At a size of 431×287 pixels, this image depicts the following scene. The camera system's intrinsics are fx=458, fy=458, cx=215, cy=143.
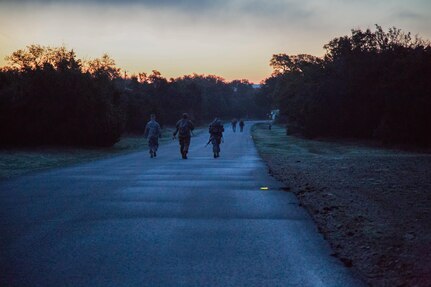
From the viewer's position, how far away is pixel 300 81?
4850cm

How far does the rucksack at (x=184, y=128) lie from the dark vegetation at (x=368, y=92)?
54.8 ft

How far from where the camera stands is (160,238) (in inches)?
250

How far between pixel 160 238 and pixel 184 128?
14855 mm

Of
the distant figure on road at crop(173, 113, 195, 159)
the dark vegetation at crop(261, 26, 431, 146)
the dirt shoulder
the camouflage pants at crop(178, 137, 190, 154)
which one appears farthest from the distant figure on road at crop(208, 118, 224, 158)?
the dark vegetation at crop(261, 26, 431, 146)

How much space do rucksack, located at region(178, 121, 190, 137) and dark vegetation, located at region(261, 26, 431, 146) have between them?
16.7 m

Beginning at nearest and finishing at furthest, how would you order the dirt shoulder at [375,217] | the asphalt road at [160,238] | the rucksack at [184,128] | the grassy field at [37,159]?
the asphalt road at [160,238] < the dirt shoulder at [375,217] < the grassy field at [37,159] < the rucksack at [184,128]

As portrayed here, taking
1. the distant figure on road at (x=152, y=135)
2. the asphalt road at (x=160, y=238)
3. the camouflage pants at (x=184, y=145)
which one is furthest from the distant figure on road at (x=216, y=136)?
the asphalt road at (x=160, y=238)

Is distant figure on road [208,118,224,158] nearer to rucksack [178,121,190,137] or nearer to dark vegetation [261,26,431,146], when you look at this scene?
rucksack [178,121,190,137]

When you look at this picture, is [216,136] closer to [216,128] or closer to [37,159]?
[216,128]

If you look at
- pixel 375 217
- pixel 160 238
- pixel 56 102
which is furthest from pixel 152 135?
pixel 160 238

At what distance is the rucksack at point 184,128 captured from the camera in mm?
20859

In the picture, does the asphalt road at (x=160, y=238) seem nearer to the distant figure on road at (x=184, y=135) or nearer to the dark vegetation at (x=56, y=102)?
the distant figure on road at (x=184, y=135)

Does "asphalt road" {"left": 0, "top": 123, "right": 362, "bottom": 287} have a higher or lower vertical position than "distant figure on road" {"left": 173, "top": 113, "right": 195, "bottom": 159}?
lower

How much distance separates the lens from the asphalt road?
15.8ft
